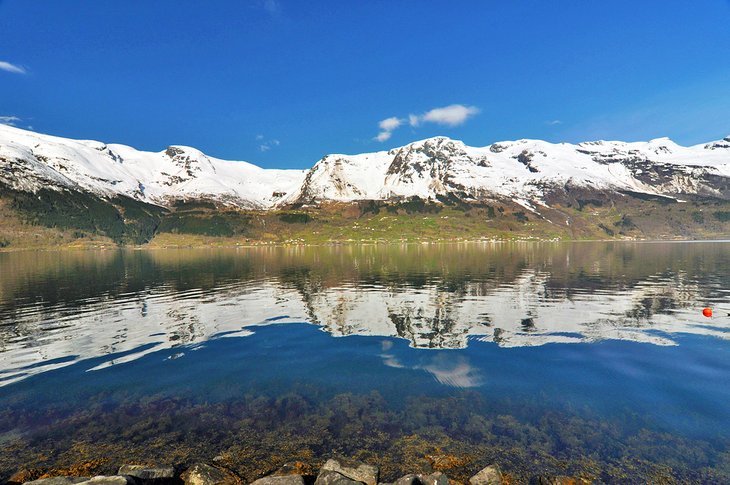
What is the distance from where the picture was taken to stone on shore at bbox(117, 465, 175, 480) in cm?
1666

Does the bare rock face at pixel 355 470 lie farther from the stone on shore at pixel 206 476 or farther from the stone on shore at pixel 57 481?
the stone on shore at pixel 57 481

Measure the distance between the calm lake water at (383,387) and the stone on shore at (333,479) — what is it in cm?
239

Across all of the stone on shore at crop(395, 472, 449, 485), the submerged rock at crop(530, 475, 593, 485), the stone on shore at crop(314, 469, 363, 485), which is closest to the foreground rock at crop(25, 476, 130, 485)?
the stone on shore at crop(314, 469, 363, 485)

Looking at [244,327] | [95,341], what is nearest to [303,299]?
[244,327]

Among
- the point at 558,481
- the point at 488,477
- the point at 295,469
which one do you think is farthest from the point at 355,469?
the point at 558,481

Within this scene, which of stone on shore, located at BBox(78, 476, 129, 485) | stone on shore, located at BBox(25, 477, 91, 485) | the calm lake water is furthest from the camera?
the calm lake water

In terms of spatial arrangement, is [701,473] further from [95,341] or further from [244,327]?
[95,341]

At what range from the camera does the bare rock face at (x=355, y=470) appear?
1673 centimetres

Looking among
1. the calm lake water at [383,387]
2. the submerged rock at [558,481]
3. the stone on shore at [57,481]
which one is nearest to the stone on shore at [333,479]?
the calm lake water at [383,387]

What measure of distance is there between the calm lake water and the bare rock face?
1.08 metres

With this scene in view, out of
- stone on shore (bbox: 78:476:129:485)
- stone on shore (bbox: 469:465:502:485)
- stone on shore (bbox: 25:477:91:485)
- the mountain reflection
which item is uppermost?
stone on shore (bbox: 78:476:129:485)

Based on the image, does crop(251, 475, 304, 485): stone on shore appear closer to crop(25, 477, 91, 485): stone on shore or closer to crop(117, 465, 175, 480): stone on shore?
crop(117, 465, 175, 480): stone on shore

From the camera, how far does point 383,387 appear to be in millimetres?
27922

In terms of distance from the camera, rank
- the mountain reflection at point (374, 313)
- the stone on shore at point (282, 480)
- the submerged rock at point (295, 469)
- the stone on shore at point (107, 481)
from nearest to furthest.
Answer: the stone on shore at point (107, 481) → the stone on shore at point (282, 480) → the submerged rock at point (295, 469) → the mountain reflection at point (374, 313)
